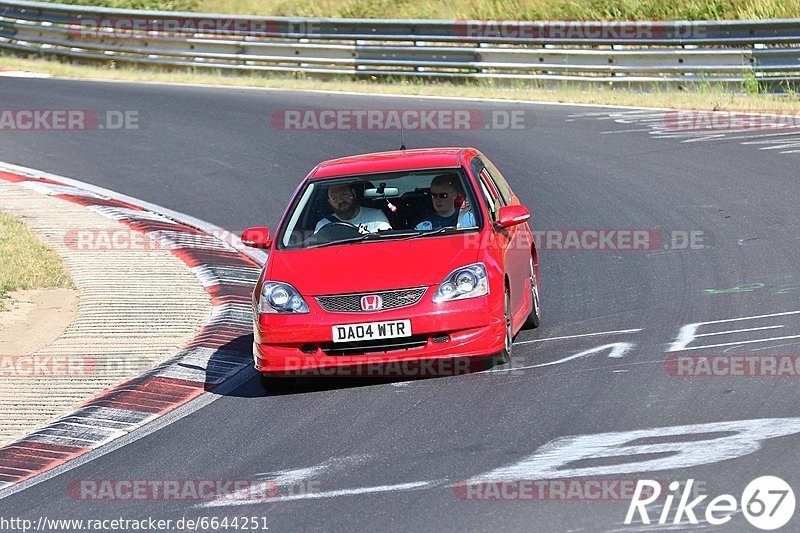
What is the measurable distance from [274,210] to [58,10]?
50.5 feet

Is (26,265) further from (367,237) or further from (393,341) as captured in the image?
(393,341)

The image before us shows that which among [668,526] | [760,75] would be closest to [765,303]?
[668,526]

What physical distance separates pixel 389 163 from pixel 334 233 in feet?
2.66

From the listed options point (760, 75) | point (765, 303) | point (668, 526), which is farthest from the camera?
point (760, 75)

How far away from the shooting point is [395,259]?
8.80 meters

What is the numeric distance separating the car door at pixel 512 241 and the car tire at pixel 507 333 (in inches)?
5.1

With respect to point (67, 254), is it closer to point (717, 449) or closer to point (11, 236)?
point (11, 236)

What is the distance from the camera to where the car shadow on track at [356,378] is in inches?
337
